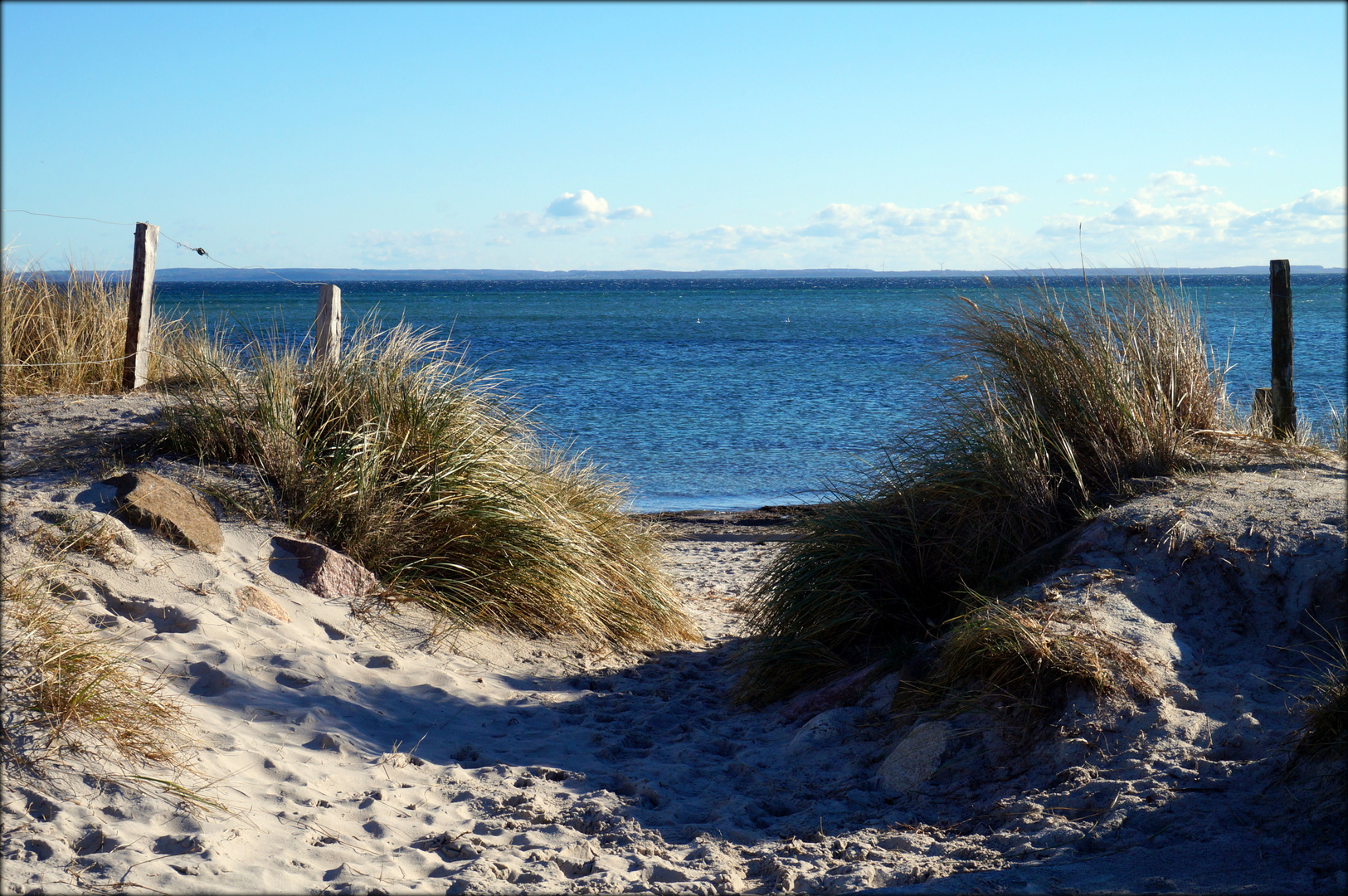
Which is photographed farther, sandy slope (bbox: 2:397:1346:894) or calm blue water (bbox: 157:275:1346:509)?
calm blue water (bbox: 157:275:1346:509)

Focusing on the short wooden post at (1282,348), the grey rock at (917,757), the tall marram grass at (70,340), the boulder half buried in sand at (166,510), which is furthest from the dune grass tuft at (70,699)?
the short wooden post at (1282,348)

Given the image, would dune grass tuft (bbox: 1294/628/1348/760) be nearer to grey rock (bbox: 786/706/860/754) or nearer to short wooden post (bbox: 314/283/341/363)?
grey rock (bbox: 786/706/860/754)

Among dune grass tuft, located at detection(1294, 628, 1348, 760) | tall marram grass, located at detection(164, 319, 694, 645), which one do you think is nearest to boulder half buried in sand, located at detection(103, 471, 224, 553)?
tall marram grass, located at detection(164, 319, 694, 645)

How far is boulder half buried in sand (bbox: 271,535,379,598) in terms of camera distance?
5301 millimetres

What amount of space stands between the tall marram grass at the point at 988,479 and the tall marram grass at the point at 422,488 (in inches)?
47.0

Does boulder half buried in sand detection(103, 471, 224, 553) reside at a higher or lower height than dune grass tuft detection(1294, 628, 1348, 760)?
higher

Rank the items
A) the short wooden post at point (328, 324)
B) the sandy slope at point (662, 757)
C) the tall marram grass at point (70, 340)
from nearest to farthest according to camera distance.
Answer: the sandy slope at point (662, 757) < the short wooden post at point (328, 324) < the tall marram grass at point (70, 340)

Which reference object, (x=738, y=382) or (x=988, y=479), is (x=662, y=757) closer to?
(x=988, y=479)

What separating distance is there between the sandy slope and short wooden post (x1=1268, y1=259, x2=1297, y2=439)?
184 centimetres

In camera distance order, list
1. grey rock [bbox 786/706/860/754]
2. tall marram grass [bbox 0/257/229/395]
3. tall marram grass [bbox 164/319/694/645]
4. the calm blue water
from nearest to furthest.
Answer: grey rock [bbox 786/706/860/754] → tall marram grass [bbox 164/319/694/645] → tall marram grass [bbox 0/257/229/395] → the calm blue water

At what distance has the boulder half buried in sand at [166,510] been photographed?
5.00 meters

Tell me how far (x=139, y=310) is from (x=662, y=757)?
5.94 meters

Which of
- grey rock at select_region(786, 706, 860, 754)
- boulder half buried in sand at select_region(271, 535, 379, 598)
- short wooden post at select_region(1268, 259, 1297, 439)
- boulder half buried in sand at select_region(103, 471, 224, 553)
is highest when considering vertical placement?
short wooden post at select_region(1268, 259, 1297, 439)

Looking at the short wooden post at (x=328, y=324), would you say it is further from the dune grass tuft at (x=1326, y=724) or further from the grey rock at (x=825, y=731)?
the dune grass tuft at (x=1326, y=724)
